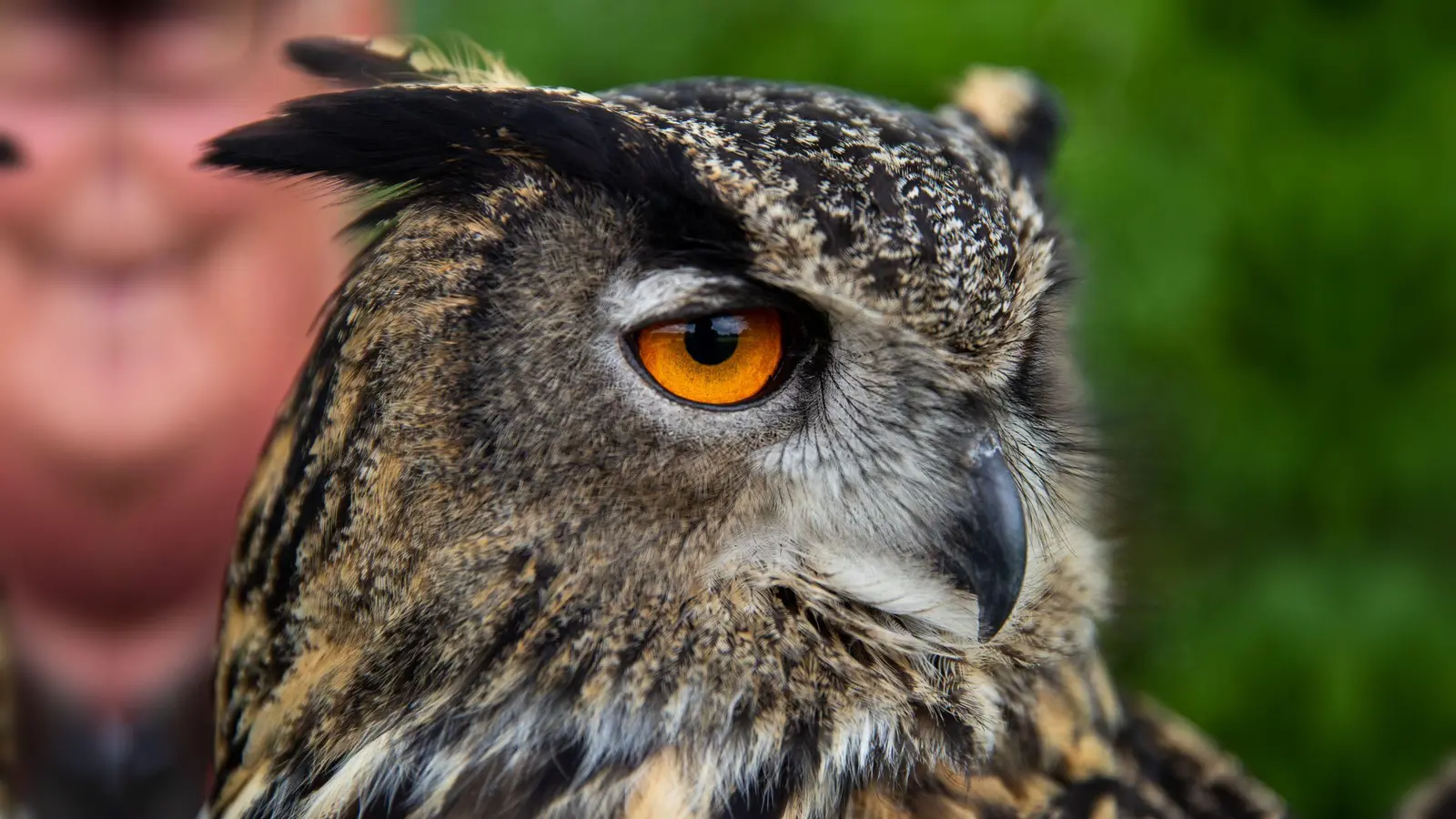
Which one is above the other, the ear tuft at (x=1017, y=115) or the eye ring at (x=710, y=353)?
the ear tuft at (x=1017, y=115)

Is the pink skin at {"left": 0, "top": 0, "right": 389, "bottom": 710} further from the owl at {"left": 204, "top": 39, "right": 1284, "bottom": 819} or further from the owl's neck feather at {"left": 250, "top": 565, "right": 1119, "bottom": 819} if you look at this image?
the owl's neck feather at {"left": 250, "top": 565, "right": 1119, "bottom": 819}

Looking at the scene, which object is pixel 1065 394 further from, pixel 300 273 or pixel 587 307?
pixel 300 273

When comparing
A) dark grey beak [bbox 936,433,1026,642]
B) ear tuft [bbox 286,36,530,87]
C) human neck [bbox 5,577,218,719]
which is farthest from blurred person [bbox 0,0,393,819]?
dark grey beak [bbox 936,433,1026,642]

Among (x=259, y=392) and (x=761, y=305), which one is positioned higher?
(x=761, y=305)

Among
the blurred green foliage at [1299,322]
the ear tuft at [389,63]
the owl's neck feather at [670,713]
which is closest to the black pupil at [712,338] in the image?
the owl's neck feather at [670,713]

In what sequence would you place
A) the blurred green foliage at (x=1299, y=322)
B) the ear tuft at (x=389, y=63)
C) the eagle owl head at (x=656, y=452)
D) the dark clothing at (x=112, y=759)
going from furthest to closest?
1. the blurred green foliage at (x=1299, y=322)
2. the dark clothing at (x=112, y=759)
3. the ear tuft at (x=389, y=63)
4. the eagle owl head at (x=656, y=452)

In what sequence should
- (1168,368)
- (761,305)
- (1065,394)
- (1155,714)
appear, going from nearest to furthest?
(761,305) → (1065,394) → (1155,714) → (1168,368)

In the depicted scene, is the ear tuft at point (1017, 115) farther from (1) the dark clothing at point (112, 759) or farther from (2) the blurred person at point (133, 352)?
(1) the dark clothing at point (112, 759)

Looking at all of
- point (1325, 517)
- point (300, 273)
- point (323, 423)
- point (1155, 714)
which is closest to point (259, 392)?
point (300, 273)
